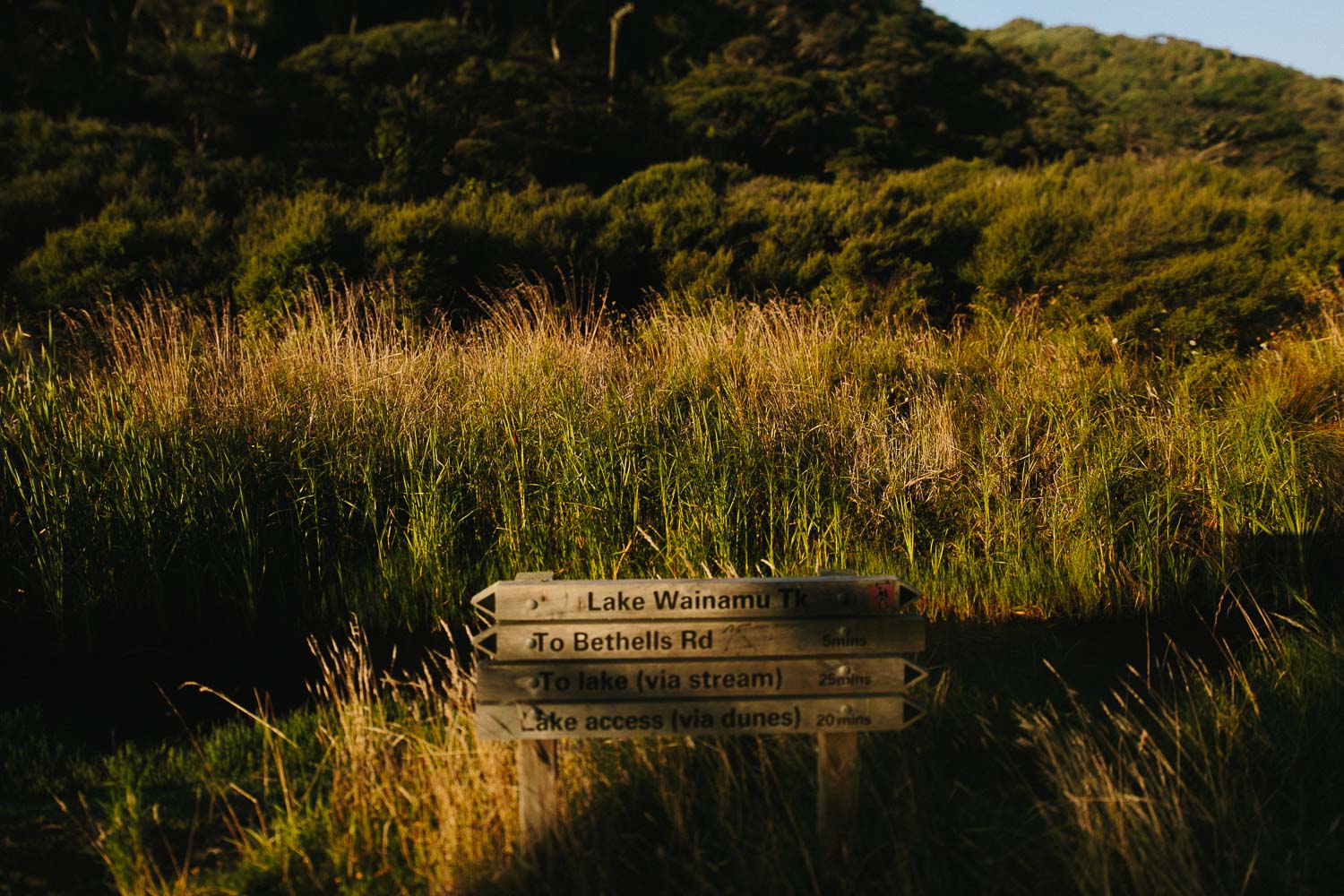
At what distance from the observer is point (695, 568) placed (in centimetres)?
484

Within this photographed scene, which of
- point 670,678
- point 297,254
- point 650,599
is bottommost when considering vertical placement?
point 670,678

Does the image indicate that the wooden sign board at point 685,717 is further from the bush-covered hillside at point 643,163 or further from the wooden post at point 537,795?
the bush-covered hillside at point 643,163

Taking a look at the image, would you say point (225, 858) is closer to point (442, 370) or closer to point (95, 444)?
point (95, 444)

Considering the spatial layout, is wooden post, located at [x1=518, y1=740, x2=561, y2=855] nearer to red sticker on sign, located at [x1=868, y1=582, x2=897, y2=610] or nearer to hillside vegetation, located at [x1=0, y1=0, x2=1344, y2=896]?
hillside vegetation, located at [x1=0, y1=0, x2=1344, y2=896]

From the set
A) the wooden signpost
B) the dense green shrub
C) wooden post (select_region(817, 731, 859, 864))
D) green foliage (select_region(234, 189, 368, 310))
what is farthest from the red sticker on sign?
the dense green shrub

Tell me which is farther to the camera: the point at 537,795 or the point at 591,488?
the point at 591,488

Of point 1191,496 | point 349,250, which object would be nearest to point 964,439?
point 1191,496

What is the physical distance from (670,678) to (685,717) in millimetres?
99

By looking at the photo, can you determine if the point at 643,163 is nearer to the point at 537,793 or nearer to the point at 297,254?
the point at 297,254

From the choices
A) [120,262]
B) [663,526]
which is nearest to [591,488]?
[663,526]

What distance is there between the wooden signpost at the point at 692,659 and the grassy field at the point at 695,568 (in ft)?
1.10

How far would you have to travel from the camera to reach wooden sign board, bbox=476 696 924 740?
2332 mm

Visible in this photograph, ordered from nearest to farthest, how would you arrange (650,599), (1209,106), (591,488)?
1. (650,599)
2. (591,488)
3. (1209,106)

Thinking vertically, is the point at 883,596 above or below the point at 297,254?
below
